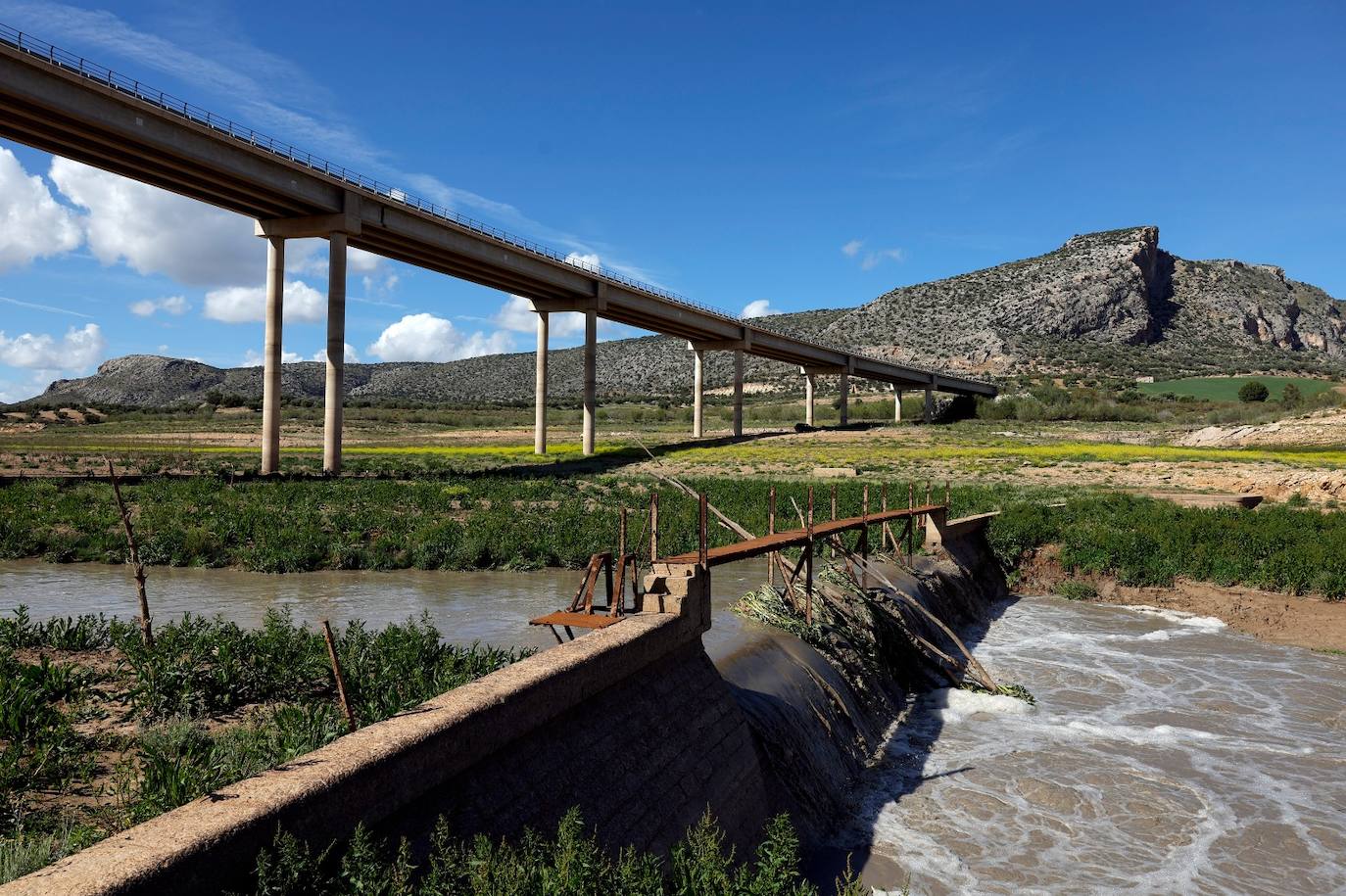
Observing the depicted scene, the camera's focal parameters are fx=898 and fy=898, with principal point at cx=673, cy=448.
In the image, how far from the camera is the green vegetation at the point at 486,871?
4.61 meters

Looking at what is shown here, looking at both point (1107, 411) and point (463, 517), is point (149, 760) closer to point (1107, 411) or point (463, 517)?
point (463, 517)

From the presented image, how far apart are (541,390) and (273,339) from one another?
18974mm

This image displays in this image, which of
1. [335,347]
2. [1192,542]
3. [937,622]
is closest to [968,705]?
[937,622]

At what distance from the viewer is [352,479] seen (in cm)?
3666

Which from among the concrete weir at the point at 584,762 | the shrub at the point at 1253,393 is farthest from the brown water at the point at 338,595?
the shrub at the point at 1253,393

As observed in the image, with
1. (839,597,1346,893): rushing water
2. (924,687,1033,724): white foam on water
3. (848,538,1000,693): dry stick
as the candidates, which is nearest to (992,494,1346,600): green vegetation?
(839,597,1346,893): rushing water

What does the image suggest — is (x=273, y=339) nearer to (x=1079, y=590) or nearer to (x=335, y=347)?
(x=335, y=347)

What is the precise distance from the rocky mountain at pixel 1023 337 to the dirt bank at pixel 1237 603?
4224 inches

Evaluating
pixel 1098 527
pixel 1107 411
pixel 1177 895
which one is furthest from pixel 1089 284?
pixel 1177 895

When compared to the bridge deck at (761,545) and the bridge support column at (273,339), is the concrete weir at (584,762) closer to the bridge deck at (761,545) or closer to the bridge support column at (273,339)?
the bridge deck at (761,545)

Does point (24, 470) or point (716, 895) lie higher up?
point (24, 470)

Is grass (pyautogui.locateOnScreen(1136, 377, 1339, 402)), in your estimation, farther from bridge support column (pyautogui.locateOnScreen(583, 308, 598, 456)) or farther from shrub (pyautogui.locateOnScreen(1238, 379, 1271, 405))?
bridge support column (pyautogui.locateOnScreen(583, 308, 598, 456))

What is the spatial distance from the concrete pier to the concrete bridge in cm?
7

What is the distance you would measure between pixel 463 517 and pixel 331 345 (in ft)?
52.7
